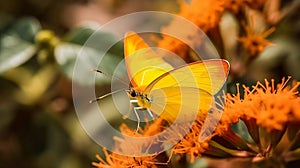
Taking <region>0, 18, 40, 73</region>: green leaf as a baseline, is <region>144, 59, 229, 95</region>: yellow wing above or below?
below

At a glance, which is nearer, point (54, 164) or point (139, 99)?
point (139, 99)

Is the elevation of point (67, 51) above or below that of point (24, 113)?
above

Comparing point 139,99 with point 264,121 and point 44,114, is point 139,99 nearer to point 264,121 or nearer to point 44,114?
point 264,121

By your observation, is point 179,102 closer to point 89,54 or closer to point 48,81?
point 89,54

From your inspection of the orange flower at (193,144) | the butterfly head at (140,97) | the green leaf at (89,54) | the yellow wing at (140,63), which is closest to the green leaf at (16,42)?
the green leaf at (89,54)

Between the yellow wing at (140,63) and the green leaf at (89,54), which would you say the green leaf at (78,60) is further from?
the yellow wing at (140,63)

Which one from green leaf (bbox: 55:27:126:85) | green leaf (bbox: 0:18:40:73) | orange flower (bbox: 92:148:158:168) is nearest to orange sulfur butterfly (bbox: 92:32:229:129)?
orange flower (bbox: 92:148:158:168)

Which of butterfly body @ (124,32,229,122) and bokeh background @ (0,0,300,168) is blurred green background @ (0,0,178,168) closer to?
bokeh background @ (0,0,300,168)

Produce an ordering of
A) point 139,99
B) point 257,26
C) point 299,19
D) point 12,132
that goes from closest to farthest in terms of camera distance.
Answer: point 139,99 → point 257,26 → point 299,19 → point 12,132

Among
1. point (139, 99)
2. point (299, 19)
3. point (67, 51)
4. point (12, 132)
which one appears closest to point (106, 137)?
point (67, 51)
